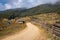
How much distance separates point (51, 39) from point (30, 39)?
280 centimetres

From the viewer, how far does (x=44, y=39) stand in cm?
2089

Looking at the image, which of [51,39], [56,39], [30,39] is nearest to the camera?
[56,39]

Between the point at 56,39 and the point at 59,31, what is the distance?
1357 mm

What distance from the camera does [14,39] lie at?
72.8 ft

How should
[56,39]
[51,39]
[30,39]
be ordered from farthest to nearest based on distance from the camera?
1. [30,39]
2. [51,39]
3. [56,39]

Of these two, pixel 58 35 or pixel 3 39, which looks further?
pixel 3 39

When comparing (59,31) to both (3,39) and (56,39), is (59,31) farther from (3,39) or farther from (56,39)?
(3,39)

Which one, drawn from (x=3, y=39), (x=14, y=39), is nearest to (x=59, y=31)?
(x=14, y=39)

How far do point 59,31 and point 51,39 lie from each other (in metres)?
1.17

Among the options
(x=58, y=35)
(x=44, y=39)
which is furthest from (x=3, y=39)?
(x=58, y=35)

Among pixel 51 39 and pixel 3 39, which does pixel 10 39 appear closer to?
pixel 3 39

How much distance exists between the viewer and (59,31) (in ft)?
64.7

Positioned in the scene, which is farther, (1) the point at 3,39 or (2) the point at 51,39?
(1) the point at 3,39

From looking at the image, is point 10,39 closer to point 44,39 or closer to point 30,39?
point 30,39
